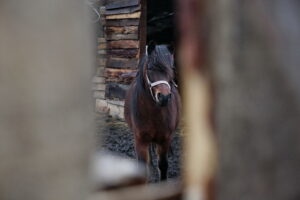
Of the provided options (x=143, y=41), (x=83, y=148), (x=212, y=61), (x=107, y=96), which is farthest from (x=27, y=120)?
(x=107, y=96)

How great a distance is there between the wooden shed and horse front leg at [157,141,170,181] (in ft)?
10.2

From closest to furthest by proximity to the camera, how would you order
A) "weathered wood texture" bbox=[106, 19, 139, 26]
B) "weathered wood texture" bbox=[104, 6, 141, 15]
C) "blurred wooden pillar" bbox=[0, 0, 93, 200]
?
"blurred wooden pillar" bbox=[0, 0, 93, 200], "weathered wood texture" bbox=[104, 6, 141, 15], "weathered wood texture" bbox=[106, 19, 139, 26]

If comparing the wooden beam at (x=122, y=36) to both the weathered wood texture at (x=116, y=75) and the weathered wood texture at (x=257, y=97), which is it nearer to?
the weathered wood texture at (x=116, y=75)

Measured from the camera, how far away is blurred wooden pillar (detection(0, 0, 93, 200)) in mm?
480

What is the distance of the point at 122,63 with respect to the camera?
954 centimetres

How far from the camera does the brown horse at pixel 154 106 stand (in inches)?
213

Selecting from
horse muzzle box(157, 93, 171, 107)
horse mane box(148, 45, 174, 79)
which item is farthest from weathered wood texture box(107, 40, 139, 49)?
horse muzzle box(157, 93, 171, 107)

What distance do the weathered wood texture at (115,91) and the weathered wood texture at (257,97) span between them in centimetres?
880

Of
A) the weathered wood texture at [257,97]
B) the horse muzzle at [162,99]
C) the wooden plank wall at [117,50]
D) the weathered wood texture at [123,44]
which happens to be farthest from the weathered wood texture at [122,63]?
the weathered wood texture at [257,97]

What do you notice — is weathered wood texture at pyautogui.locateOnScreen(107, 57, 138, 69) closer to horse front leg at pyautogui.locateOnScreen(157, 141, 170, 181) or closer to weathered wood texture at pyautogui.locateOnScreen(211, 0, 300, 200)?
horse front leg at pyautogui.locateOnScreen(157, 141, 170, 181)

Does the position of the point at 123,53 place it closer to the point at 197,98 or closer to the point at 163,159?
the point at 163,159

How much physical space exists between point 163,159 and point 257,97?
16.8 ft

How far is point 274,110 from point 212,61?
12 centimetres

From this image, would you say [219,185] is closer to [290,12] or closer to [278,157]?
[278,157]
